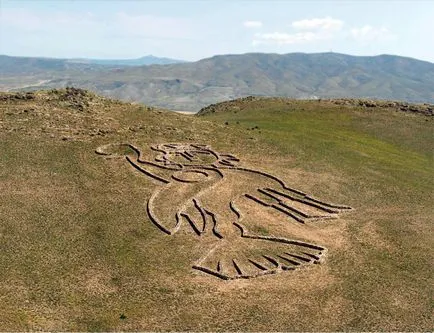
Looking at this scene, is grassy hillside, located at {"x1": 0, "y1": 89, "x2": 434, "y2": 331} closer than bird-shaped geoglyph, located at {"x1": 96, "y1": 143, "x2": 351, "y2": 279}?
Yes

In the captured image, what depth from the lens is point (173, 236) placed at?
43.1m

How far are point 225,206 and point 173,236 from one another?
9165 millimetres

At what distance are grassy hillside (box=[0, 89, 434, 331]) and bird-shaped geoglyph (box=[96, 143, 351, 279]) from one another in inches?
48.2

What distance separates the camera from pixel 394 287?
120ft

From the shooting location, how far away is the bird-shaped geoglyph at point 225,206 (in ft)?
131

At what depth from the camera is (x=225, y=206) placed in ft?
166

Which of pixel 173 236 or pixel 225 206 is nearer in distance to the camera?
pixel 173 236

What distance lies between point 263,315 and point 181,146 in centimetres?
3996

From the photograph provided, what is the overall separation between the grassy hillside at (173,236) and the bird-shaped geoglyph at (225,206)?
1.22 metres

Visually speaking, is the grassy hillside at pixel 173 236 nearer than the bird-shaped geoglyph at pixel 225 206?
Yes

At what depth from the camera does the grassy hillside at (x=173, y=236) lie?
32094 millimetres

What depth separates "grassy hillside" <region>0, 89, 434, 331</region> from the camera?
105 ft

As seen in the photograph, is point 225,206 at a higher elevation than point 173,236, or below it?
higher

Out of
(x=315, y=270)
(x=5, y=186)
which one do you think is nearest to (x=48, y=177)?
(x=5, y=186)
